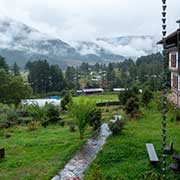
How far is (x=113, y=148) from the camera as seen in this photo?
46.4ft

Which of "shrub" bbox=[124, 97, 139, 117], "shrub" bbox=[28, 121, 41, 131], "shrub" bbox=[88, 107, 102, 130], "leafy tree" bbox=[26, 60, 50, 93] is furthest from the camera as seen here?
"leafy tree" bbox=[26, 60, 50, 93]

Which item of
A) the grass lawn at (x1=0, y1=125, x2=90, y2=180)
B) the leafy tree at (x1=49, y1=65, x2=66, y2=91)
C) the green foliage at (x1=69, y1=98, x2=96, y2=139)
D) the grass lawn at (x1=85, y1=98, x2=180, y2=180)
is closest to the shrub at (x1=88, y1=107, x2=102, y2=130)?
the grass lawn at (x1=0, y1=125, x2=90, y2=180)

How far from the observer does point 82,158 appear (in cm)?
1375

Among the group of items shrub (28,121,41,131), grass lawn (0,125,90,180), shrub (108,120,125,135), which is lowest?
shrub (28,121,41,131)

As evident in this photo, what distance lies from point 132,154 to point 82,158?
2.24 meters

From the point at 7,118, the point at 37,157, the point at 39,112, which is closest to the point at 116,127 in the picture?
the point at 37,157

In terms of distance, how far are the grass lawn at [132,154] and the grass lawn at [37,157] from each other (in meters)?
1.60

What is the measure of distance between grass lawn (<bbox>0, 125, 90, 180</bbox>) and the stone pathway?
0.27m

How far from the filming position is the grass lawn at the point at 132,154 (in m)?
10.7

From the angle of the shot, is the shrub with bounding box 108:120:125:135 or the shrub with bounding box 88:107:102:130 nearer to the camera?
the shrub with bounding box 108:120:125:135

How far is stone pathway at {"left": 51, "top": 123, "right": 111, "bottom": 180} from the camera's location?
1177 centimetres

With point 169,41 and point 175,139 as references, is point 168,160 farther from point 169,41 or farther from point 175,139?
point 169,41

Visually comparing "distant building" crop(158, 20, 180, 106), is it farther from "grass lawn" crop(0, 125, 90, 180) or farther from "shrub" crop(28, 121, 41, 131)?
"shrub" crop(28, 121, 41, 131)

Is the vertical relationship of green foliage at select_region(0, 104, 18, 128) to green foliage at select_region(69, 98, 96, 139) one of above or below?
below
